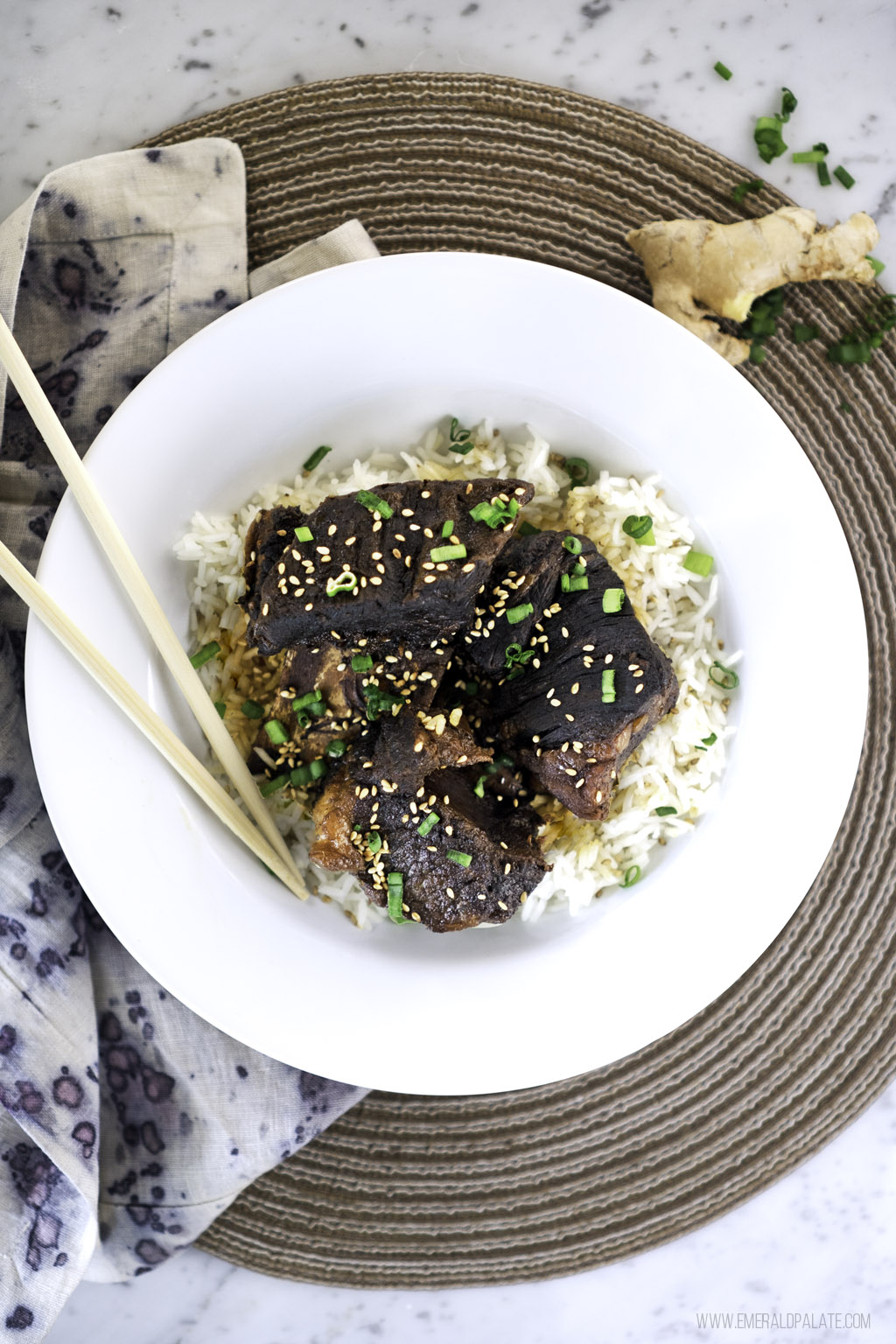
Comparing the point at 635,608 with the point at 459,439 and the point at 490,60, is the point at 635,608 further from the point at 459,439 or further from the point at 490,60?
the point at 490,60

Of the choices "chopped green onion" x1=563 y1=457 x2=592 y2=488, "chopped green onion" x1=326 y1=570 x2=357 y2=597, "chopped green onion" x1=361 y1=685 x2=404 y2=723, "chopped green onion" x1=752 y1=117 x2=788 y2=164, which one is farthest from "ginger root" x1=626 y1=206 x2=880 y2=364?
"chopped green onion" x1=361 y1=685 x2=404 y2=723

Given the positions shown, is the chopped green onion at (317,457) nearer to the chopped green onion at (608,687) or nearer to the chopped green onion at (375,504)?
the chopped green onion at (375,504)

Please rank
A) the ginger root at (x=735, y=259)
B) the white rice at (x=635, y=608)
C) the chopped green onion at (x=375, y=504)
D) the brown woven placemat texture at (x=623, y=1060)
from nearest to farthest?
the chopped green onion at (x=375, y=504)
the white rice at (x=635, y=608)
the ginger root at (x=735, y=259)
the brown woven placemat texture at (x=623, y=1060)

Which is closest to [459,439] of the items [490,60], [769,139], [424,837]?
[424,837]

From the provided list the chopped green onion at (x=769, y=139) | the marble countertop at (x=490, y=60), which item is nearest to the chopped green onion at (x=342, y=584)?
the marble countertop at (x=490, y=60)

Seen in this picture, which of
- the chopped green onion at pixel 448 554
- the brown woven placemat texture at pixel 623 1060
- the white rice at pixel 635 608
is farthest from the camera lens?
the brown woven placemat texture at pixel 623 1060

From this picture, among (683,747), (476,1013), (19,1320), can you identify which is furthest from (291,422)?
(19,1320)

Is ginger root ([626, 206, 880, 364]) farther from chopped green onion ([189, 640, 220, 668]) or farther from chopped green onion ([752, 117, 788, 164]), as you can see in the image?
chopped green onion ([189, 640, 220, 668])
